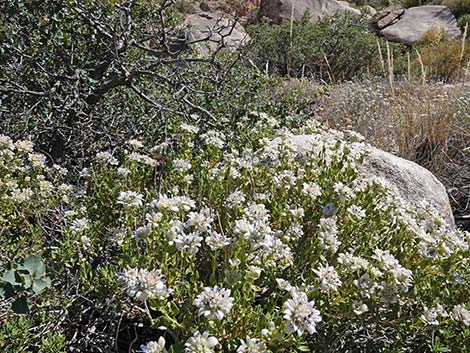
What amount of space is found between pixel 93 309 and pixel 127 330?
0.17m

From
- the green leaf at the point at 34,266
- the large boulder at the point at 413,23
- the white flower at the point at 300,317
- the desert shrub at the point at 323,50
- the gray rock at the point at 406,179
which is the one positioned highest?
the white flower at the point at 300,317

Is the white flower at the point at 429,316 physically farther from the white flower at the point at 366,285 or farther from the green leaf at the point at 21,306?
the green leaf at the point at 21,306

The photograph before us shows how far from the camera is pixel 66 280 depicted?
93.8 inches

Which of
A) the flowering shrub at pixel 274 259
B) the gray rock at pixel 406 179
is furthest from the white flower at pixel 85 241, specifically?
the gray rock at pixel 406 179

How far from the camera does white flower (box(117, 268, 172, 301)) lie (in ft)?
5.41

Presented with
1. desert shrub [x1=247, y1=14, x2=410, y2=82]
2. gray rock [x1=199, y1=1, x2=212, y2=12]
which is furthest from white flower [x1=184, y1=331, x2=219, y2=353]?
gray rock [x1=199, y1=1, x2=212, y2=12]

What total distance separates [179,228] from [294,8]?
1769 cm

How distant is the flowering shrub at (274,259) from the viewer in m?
1.77

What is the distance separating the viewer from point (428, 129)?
18.2 feet

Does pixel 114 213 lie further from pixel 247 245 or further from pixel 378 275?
pixel 378 275

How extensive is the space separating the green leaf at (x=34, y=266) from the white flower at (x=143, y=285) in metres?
0.30

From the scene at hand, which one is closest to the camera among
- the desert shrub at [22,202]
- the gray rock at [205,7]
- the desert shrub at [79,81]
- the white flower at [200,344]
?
the white flower at [200,344]

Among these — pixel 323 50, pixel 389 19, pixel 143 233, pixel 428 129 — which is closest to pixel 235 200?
pixel 143 233

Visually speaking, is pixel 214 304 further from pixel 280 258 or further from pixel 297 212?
pixel 297 212
